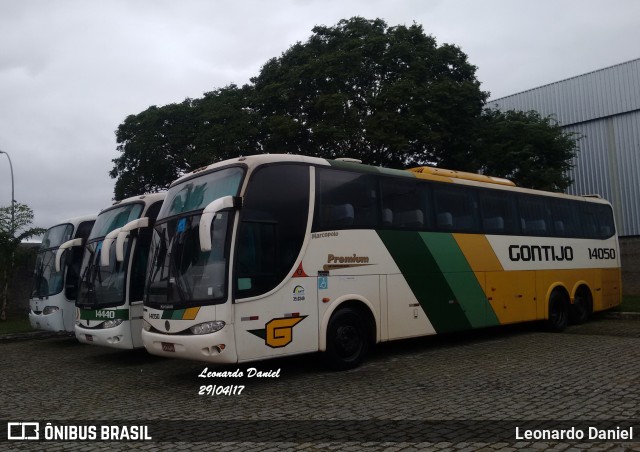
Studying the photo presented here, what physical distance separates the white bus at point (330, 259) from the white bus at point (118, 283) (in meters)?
1.97

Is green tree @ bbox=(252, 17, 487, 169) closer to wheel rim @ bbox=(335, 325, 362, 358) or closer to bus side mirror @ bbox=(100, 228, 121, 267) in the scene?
bus side mirror @ bbox=(100, 228, 121, 267)

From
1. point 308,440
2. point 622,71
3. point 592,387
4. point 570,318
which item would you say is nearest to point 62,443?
point 308,440

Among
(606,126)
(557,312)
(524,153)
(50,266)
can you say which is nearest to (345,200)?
(557,312)

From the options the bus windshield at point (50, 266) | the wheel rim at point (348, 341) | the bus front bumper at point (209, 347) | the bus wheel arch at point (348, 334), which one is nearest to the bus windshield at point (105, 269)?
the bus windshield at point (50, 266)

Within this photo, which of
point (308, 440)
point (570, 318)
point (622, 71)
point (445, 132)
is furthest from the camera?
point (622, 71)

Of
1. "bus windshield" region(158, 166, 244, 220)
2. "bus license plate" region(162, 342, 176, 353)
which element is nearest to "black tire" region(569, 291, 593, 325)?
"bus windshield" region(158, 166, 244, 220)

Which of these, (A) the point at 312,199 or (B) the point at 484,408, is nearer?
(B) the point at 484,408

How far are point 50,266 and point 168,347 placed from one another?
27.4ft

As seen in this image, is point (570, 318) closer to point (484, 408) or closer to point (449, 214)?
point (449, 214)

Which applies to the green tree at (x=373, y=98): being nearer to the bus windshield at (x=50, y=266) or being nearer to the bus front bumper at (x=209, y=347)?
the bus windshield at (x=50, y=266)

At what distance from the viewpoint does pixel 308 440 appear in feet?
18.2

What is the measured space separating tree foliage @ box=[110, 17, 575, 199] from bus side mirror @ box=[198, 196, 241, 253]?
419 inches

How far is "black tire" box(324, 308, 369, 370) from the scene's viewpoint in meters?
9.19

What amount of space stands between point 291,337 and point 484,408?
10.2 feet
